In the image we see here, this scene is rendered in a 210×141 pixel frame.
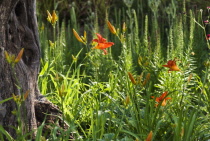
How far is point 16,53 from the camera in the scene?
2379 millimetres

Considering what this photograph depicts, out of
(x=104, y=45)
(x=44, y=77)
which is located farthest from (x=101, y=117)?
(x=44, y=77)

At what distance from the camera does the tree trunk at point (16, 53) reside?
2234 mm

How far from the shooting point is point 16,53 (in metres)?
2.38

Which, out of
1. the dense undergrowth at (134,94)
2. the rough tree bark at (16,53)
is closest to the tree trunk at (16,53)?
the rough tree bark at (16,53)

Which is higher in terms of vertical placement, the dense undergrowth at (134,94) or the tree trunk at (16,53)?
the tree trunk at (16,53)

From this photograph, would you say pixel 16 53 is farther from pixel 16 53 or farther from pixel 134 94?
pixel 134 94

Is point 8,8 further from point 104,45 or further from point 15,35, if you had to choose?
point 104,45

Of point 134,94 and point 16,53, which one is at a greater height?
point 16,53

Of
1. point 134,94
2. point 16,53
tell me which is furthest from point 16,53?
point 134,94

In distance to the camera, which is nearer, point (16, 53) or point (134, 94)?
point (134, 94)

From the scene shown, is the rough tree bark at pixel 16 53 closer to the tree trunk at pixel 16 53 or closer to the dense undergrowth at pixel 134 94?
the tree trunk at pixel 16 53

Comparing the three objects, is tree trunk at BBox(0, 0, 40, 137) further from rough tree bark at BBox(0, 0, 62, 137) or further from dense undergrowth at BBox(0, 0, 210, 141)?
dense undergrowth at BBox(0, 0, 210, 141)

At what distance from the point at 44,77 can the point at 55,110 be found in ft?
2.25

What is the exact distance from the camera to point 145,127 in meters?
2.37
